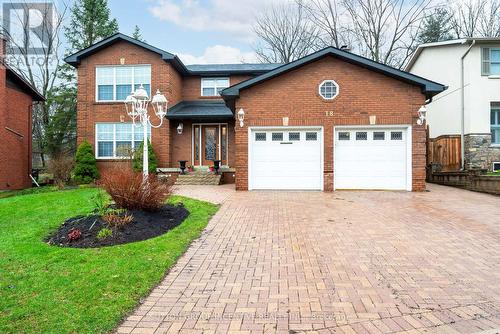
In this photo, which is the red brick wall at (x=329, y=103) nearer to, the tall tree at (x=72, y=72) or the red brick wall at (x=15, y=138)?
the red brick wall at (x=15, y=138)

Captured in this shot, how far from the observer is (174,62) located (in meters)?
17.0

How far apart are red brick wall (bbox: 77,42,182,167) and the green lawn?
1037 centimetres

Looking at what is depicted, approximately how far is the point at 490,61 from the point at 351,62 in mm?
8301

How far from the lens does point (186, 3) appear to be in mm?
18516

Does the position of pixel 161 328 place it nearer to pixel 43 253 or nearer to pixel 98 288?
pixel 98 288

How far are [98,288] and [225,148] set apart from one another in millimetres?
14293

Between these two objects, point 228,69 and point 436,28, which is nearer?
point 228,69

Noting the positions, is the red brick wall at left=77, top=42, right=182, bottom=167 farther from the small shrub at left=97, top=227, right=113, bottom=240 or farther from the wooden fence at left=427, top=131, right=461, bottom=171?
the wooden fence at left=427, top=131, right=461, bottom=171

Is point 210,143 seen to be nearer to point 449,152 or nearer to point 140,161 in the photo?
point 140,161

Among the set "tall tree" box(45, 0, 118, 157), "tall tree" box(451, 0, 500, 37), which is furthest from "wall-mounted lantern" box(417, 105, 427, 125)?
"tall tree" box(45, 0, 118, 157)

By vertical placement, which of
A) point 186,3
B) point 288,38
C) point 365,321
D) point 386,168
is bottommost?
point 365,321

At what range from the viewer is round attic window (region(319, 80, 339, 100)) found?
41.1 ft

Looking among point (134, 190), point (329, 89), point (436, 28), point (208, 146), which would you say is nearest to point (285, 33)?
point (436, 28)

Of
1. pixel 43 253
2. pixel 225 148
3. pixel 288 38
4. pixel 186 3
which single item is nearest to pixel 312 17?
pixel 288 38
